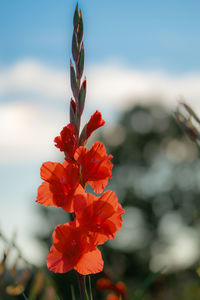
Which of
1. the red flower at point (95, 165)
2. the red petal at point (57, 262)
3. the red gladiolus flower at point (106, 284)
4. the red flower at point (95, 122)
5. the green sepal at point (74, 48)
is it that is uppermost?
the green sepal at point (74, 48)

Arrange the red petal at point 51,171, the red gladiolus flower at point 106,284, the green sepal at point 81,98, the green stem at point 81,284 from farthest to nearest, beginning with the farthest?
1. the red gladiolus flower at point 106,284
2. the red petal at point 51,171
3. the green sepal at point 81,98
4. the green stem at point 81,284

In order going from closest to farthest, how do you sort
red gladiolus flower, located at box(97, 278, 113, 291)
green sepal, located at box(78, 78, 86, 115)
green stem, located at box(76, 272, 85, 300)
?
green stem, located at box(76, 272, 85, 300), green sepal, located at box(78, 78, 86, 115), red gladiolus flower, located at box(97, 278, 113, 291)

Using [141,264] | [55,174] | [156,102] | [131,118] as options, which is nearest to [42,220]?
[141,264]

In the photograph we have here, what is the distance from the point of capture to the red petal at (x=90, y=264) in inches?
65.8

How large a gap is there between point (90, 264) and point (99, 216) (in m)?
0.20

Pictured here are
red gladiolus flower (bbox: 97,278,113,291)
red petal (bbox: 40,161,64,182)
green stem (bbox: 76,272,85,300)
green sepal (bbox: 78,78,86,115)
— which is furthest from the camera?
red gladiolus flower (bbox: 97,278,113,291)

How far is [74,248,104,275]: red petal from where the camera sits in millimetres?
1673

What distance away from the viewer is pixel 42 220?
98.0 ft

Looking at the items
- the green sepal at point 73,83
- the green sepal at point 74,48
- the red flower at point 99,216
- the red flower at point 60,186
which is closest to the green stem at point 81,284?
the red flower at point 99,216

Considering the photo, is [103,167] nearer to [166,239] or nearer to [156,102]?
[166,239]

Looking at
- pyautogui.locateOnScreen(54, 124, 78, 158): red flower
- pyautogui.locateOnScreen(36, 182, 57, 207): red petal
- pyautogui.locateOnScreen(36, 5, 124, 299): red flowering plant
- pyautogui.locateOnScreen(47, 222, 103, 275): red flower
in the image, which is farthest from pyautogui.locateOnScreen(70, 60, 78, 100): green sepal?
pyautogui.locateOnScreen(47, 222, 103, 275): red flower

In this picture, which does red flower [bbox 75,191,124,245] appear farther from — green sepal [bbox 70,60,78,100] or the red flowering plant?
green sepal [bbox 70,60,78,100]

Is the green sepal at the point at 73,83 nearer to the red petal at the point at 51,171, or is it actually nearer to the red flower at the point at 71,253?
the red petal at the point at 51,171

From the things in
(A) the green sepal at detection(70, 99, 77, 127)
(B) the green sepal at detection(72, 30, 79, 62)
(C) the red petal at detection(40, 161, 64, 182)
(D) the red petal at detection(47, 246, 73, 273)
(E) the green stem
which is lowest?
(E) the green stem
